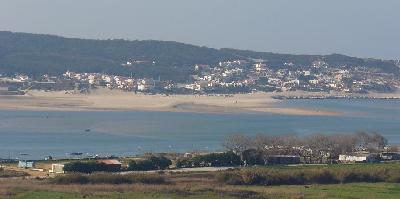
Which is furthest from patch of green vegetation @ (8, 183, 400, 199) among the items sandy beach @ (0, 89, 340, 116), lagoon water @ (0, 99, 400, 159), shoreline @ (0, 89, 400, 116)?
sandy beach @ (0, 89, 340, 116)

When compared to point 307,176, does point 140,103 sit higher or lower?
lower

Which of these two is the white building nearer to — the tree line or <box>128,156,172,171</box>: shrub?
the tree line

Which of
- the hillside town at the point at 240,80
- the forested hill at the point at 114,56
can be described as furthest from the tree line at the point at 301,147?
the forested hill at the point at 114,56

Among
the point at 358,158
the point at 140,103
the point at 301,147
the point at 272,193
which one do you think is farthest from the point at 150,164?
the point at 140,103

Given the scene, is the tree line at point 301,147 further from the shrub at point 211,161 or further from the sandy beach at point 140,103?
the sandy beach at point 140,103

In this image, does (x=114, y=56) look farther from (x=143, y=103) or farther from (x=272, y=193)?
(x=272, y=193)

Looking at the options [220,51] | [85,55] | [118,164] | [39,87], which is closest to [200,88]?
[39,87]
